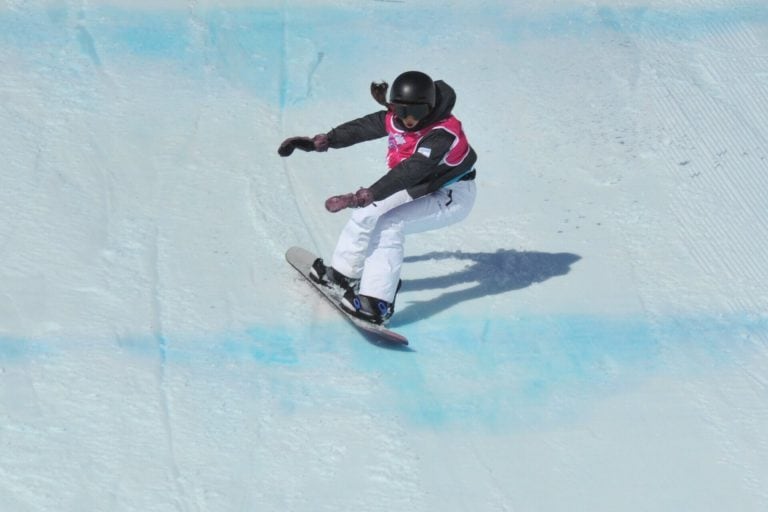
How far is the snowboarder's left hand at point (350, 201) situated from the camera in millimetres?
5578

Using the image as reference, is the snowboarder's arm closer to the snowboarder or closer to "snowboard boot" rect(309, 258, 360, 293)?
the snowboarder

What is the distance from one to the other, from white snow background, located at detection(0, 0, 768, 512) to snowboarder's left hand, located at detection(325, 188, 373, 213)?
755 millimetres

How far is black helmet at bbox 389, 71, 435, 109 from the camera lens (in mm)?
5586

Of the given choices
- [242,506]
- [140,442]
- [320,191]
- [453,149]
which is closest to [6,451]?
[140,442]

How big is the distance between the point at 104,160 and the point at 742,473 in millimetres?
3949

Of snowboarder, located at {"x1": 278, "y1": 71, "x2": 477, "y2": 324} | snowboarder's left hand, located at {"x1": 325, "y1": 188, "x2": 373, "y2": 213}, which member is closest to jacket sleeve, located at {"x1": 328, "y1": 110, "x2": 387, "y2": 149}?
snowboarder, located at {"x1": 278, "y1": 71, "x2": 477, "y2": 324}

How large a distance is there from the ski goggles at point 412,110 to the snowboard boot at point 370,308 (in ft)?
2.77

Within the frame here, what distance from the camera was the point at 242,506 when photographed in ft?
15.9

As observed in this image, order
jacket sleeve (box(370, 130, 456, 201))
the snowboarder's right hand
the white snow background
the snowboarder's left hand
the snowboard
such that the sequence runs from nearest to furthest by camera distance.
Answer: the white snow background, the snowboarder's left hand, jacket sleeve (box(370, 130, 456, 201)), the snowboard, the snowboarder's right hand

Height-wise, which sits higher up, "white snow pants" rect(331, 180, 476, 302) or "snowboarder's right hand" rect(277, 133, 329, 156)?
"snowboarder's right hand" rect(277, 133, 329, 156)

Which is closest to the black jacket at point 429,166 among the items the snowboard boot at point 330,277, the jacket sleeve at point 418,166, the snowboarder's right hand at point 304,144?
the jacket sleeve at point 418,166

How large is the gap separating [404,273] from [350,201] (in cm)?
118

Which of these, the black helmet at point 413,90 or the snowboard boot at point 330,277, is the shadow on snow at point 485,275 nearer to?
the snowboard boot at point 330,277

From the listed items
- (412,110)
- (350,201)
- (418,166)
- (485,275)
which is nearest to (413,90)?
(412,110)
